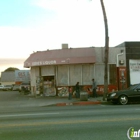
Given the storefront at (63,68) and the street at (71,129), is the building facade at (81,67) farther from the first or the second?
the street at (71,129)

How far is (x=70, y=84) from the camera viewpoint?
79.8ft

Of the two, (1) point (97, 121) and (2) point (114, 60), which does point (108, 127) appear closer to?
(1) point (97, 121)

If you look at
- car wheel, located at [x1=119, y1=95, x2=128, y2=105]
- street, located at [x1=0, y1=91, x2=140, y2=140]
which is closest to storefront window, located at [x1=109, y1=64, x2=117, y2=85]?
car wheel, located at [x1=119, y1=95, x2=128, y2=105]

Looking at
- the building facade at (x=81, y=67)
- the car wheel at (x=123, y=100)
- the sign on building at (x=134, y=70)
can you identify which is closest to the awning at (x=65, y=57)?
the building facade at (x=81, y=67)

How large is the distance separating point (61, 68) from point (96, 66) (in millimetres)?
3120

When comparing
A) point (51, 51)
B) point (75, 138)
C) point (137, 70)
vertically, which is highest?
point (51, 51)

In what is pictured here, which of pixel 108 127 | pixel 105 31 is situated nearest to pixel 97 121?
pixel 108 127

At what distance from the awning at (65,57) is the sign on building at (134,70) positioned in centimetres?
358

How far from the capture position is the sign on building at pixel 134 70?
24.2 m

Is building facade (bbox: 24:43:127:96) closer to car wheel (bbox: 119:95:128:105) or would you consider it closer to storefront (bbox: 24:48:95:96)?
storefront (bbox: 24:48:95:96)

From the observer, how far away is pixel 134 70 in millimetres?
24219

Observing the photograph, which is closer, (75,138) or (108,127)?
(75,138)

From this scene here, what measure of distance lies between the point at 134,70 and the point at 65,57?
20.2 ft

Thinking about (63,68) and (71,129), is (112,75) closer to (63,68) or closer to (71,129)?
(63,68)
